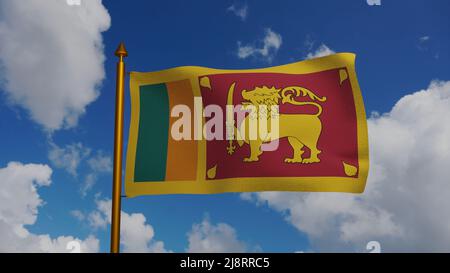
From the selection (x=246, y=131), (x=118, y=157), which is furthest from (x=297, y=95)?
(x=118, y=157)

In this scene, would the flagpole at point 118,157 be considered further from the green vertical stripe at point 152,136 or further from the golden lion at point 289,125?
the golden lion at point 289,125

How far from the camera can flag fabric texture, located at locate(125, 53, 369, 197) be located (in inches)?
404

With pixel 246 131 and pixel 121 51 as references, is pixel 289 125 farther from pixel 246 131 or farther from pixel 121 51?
pixel 121 51

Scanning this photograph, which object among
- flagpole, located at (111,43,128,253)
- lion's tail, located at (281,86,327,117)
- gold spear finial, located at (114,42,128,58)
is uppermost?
gold spear finial, located at (114,42,128,58)

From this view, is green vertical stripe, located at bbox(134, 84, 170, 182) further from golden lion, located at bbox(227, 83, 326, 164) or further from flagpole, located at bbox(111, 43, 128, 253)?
golden lion, located at bbox(227, 83, 326, 164)

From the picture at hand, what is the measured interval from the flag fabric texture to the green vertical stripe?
0.06ft

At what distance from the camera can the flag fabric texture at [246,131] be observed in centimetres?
1026

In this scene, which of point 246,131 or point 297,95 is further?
point 297,95

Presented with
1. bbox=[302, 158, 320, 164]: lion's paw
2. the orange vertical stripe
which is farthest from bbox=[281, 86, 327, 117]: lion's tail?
the orange vertical stripe

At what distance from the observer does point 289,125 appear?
417 inches

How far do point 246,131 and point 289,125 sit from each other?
83 centimetres
